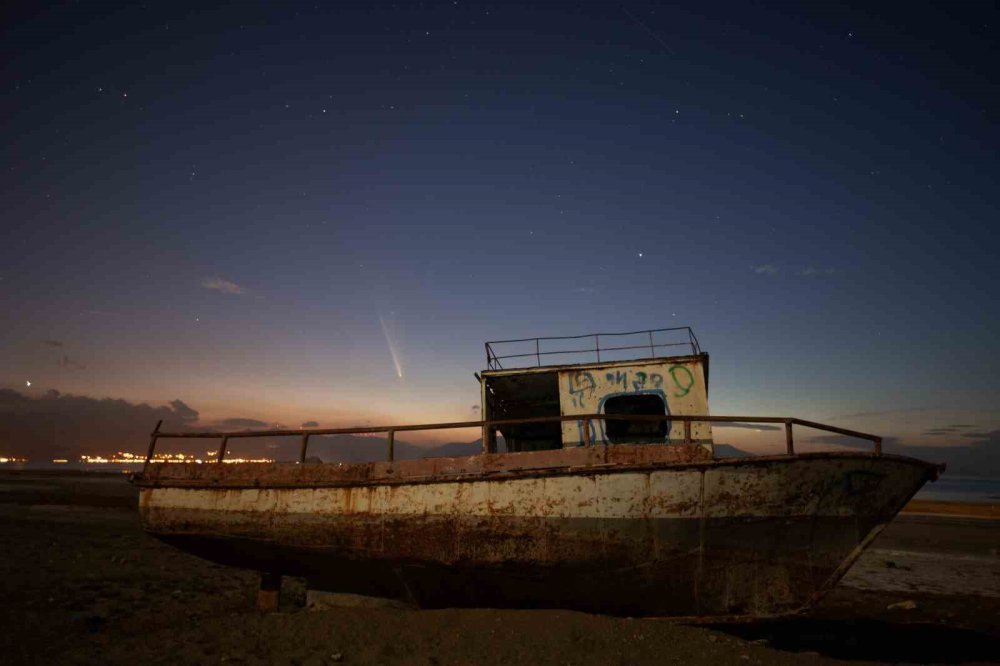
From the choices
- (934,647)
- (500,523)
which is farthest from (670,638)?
(934,647)

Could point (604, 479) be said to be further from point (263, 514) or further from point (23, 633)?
point (23, 633)

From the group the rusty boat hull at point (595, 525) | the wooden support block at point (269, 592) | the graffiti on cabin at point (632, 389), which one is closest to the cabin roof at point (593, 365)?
the graffiti on cabin at point (632, 389)

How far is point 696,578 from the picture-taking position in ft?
19.4

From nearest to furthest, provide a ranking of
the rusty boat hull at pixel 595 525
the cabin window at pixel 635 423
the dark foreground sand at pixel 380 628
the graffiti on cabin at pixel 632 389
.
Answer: the dark foreground sand at pixel 380 628
the rusty boat hull at pixel 595 525
the graffiti on cabin at pixel 632 389
the cabin window at pixel 635 423

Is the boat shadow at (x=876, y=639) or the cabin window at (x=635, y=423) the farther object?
the cabin window at (x=635, y=423)

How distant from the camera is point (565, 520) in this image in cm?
604

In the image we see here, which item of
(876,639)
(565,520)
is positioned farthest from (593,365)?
(876,639)

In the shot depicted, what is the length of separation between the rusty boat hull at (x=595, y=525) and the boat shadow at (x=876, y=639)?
138 cm

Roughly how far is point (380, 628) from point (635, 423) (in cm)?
626

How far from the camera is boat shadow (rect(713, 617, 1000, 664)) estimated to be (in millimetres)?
6441

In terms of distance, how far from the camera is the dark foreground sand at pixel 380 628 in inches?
221

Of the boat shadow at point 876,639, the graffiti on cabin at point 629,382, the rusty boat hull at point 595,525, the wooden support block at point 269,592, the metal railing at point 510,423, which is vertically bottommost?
the boat shadow at point 876,639

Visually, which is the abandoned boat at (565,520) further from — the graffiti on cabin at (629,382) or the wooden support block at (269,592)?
the graffiti on cabin at (629,382)

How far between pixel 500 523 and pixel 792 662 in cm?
376
